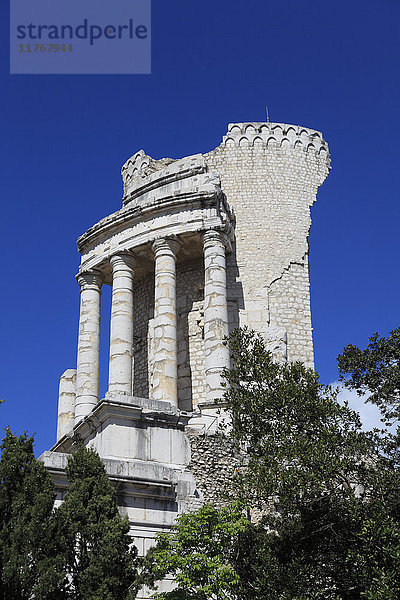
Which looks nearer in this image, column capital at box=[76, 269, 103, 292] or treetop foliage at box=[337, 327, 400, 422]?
treetop foliage at box=[337, 327, 400, 422]

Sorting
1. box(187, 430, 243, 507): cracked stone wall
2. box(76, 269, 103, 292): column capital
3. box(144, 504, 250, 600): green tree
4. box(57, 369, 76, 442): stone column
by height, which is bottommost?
box(144, 504, 250, 600): green tree

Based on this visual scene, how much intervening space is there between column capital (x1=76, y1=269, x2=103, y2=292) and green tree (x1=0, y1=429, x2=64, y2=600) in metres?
15.3

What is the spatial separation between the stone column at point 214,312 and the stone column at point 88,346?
14.9 feet

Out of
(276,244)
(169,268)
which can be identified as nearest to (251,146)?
(276,244)

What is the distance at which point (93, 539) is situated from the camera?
463 inches

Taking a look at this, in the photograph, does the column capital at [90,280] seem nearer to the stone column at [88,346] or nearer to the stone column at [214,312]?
the stone column at [88,346]

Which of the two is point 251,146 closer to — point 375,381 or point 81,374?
point 81,374

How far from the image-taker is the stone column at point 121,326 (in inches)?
939

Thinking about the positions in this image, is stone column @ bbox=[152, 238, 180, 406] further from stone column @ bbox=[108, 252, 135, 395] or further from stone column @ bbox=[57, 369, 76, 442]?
stone column @ bbox=[57, 369, 76, 442]

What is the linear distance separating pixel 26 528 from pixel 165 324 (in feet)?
43.4

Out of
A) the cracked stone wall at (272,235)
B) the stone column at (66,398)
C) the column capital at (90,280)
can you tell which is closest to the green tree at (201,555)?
the cracked stone wall at (272,235)

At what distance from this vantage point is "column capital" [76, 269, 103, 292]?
27.3 m

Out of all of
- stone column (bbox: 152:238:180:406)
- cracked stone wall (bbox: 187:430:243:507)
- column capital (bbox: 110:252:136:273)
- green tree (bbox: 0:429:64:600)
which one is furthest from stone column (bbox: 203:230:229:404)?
green tree (bbox: 0:429:64:600)

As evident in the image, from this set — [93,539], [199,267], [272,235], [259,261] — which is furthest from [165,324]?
[93,539]
